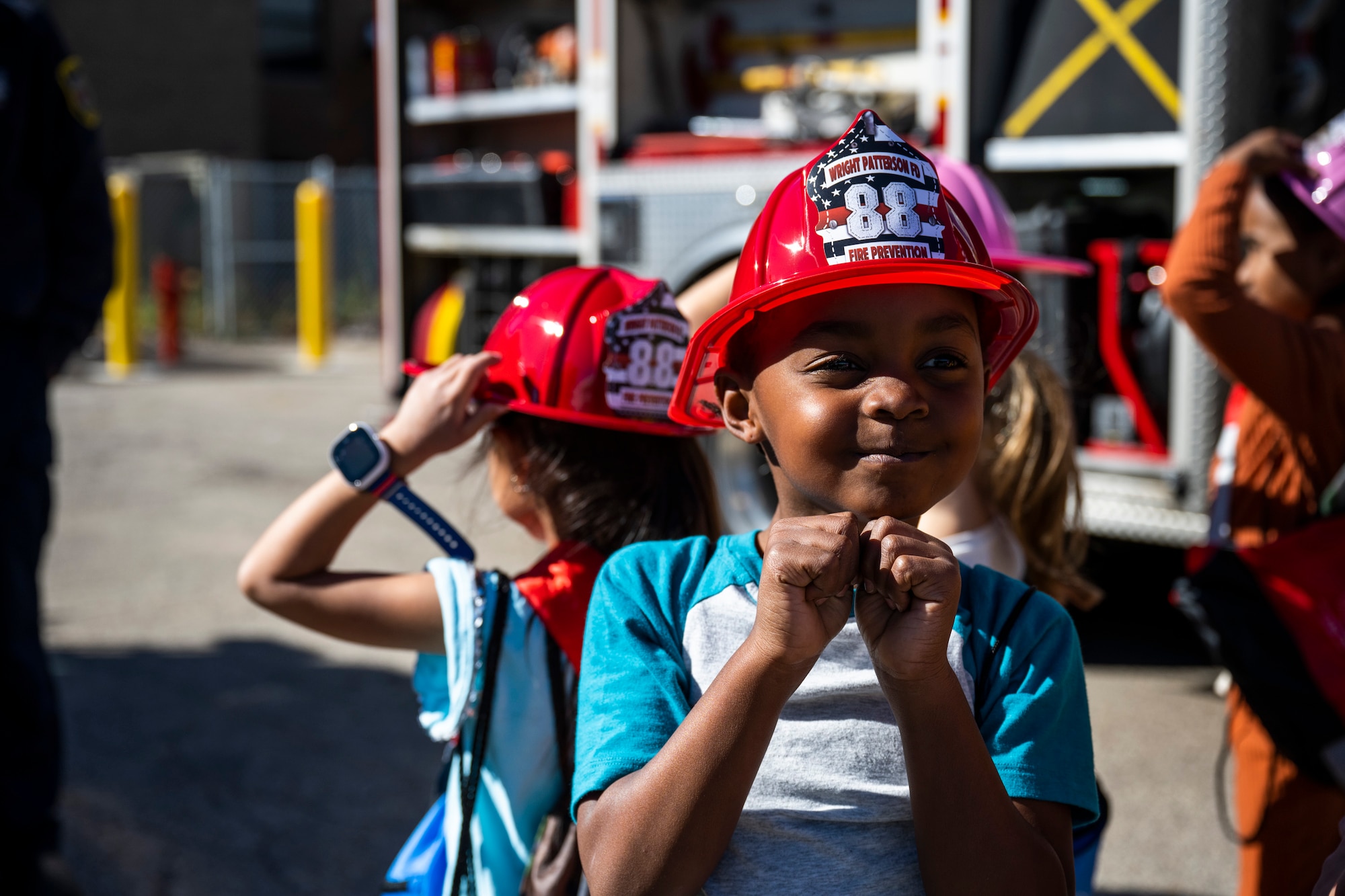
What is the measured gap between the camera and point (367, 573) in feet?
5.82

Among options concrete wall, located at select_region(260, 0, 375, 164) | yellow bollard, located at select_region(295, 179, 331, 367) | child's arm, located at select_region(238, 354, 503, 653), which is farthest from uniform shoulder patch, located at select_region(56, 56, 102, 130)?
concrete wall, located at select_region(260, 0, 375, 164)

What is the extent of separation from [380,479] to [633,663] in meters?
0.63

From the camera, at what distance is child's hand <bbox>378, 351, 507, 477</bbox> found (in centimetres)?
175

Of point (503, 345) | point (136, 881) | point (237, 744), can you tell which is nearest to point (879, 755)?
point (503, 345)

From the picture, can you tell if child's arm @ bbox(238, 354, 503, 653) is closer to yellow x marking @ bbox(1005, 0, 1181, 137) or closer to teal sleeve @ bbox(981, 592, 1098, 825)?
teal sleeve @ bbox(981, 592, 1098, 825)

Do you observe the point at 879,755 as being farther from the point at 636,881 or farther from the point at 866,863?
the point at 636,881

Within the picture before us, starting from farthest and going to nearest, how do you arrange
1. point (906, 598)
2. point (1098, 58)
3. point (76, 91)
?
1. point (1098, 58)
2. point (76, 91)
3. point (906, 598)

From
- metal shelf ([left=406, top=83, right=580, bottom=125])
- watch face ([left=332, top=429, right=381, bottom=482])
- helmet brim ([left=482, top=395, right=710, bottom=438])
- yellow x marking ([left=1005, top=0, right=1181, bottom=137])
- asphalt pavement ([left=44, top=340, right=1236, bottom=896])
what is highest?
metal shelf ([left=406, top=83, right=580, bottom=125])

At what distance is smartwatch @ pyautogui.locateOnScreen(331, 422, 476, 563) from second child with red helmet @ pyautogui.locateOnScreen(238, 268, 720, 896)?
0.02m

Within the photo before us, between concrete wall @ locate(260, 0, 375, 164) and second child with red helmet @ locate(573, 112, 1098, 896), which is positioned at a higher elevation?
concrete wall @ locate(260, 0, 375, 164)

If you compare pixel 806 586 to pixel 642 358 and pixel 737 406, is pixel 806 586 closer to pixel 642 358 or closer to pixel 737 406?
pixel 737 406

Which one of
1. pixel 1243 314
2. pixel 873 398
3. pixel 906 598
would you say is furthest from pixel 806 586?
pixel 1243 314

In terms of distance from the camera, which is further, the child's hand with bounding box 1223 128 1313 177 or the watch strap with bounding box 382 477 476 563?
the child's hand with bounding box 1223 128 1313 177

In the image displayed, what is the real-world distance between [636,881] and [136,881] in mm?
2337
